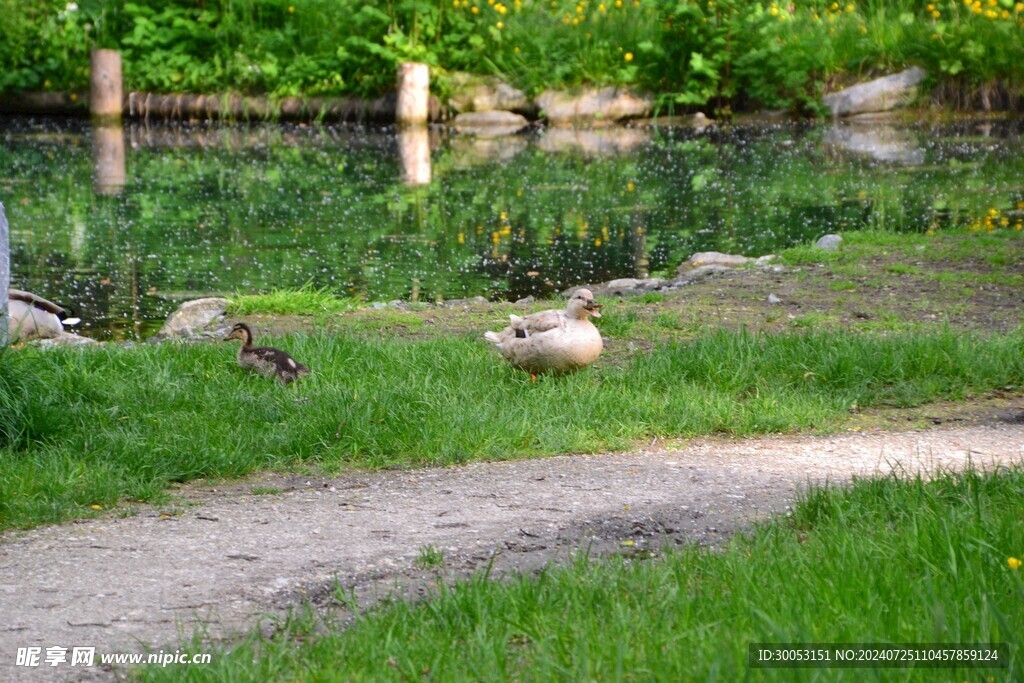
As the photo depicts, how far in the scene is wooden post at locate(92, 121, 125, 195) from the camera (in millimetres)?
18344

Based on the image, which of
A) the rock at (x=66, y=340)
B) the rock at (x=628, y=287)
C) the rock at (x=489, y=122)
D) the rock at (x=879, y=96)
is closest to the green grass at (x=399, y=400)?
the rock at (x=66, y=340)

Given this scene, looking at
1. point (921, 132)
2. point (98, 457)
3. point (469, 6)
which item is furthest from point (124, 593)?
point (469, 6)

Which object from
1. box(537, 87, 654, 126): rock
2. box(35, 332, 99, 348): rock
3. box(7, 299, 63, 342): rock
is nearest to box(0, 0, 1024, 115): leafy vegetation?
box(537, 87, 654, 126): rock

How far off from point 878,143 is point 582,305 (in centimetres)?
1793

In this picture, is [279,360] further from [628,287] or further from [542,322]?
[628,287]

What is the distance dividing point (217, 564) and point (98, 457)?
5.04ft

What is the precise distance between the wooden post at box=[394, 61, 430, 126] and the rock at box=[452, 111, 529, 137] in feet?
2.76

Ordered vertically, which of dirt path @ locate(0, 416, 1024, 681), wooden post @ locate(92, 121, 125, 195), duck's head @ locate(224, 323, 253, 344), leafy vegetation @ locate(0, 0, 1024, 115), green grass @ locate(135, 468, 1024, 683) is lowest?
dirt path @ locate(0, 416, 1024, 681)

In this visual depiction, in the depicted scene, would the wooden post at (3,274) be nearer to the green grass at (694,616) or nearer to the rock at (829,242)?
the green grass at (694,616)

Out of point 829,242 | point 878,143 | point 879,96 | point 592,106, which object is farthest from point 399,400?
point 879,96

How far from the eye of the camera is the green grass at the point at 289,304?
9.95 m

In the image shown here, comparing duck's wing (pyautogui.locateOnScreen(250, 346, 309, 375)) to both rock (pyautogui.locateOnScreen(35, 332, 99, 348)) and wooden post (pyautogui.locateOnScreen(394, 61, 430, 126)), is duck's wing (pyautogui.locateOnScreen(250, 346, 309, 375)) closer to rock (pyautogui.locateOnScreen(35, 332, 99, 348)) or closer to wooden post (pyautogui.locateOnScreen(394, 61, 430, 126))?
rock (pyautogui.locateOnScreen(35, 332, 99, 348))

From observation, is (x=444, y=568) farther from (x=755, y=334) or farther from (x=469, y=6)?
(x=469, y=6)

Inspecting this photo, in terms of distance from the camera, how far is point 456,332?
29.2ft
